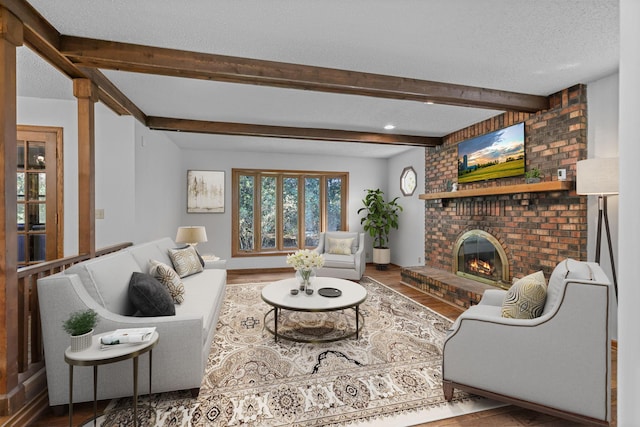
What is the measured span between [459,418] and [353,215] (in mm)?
5040

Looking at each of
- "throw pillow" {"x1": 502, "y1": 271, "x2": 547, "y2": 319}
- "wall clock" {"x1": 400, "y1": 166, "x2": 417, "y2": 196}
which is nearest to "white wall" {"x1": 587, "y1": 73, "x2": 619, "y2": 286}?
"throw pillow" {"x1": 502, "y1": 271, "x2": 547, "y2": 319}

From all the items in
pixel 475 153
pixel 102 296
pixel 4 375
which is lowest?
pixel 4 375

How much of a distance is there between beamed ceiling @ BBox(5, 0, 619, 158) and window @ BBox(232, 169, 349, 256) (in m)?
2.59

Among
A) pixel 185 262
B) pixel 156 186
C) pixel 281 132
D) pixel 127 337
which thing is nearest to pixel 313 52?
pixel 281 132

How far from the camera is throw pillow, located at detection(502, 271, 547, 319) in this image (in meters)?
1.94

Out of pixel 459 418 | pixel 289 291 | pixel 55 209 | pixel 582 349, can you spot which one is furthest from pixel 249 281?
pixel 582 349

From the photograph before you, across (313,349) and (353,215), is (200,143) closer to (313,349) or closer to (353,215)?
(353,215)

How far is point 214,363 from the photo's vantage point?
2.50 meters

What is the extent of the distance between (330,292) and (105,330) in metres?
1.87

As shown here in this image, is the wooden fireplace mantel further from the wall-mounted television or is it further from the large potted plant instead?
the large potted plant

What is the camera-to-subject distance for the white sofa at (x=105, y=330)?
1876mm

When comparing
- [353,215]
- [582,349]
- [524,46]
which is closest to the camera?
[582,349]

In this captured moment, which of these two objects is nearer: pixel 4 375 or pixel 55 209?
pixel 4 375

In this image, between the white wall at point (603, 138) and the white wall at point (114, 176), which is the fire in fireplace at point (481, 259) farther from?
the white wall at point (114, 176)
